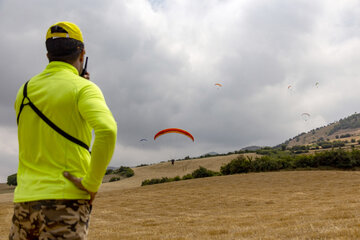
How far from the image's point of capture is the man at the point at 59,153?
232 centimetres

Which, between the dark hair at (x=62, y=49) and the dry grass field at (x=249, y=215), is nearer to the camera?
the dark hair at (x=62, y=49)

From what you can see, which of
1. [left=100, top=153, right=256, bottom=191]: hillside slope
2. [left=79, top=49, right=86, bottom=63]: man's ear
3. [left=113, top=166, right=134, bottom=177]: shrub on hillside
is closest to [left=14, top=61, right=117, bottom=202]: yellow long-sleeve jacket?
[left=79, top=49, right=86, bottom=63]: man's ear

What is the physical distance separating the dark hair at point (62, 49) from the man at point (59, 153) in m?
0.06

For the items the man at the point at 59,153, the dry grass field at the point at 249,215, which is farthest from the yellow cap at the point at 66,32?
the dry grass field at the point at 249,215

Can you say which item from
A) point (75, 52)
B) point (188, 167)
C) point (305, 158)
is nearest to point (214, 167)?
point (188, 167)

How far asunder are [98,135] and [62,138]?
14.5 inches

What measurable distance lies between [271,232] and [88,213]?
789 centimetres

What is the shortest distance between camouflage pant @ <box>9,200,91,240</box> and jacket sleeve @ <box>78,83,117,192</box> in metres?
0.20

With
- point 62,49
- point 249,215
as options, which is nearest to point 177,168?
point 249,215

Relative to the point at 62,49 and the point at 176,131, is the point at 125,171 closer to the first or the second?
the point at 176,131

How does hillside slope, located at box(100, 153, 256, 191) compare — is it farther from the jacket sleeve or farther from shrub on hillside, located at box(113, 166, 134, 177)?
the jacket sleeve

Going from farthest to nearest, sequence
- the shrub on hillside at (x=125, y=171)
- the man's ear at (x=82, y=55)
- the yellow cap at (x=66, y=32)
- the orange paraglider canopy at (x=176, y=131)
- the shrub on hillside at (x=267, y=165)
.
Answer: the shrub on hillside at (x=125, y=171) → the shrub on hillside at (x=267, y=165) → the orange paraglider canopy at (x=176, y=131) → the man's ear at (x=82, y=55) → the yellow cap at (x=66, y=32)

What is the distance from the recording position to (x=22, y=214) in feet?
8.09

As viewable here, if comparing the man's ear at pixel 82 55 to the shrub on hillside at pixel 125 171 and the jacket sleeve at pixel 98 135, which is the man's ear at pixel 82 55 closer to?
the jacket sleeve at pixel 98 135
